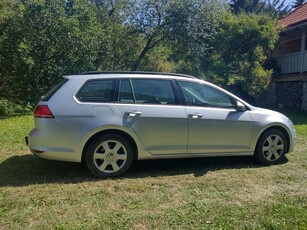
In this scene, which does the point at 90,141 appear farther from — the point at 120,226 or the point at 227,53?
the point at 227,53

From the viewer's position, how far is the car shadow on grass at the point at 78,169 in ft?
13.5

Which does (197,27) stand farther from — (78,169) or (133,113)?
(78,169)

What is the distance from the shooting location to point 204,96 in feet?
15.5

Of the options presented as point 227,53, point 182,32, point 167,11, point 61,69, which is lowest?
point 61,69

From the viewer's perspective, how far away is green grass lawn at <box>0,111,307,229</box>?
2992 millimetres

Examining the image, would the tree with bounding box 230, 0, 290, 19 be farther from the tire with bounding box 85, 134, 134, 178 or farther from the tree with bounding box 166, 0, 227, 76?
the tire with bounding box 85, 134, 134, 178

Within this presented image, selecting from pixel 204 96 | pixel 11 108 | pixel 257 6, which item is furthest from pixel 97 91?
pixel 257 6

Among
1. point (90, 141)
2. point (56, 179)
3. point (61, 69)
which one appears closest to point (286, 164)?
point (90, 141)

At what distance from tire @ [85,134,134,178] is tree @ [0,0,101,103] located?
8562 millimetres

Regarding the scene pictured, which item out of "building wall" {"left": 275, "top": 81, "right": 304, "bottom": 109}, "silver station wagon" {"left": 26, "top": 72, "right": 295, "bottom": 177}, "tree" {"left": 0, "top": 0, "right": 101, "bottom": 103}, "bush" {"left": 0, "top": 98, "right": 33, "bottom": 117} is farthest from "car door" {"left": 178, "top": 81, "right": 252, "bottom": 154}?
"bush" {"left": 0, "top": 98, "right": 33, "bottom": 117}

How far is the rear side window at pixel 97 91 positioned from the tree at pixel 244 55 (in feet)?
28.0

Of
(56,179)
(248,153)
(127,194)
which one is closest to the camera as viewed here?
(127,194)

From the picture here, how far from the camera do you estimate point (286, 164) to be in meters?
4.93

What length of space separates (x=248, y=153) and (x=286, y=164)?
0.71 m
